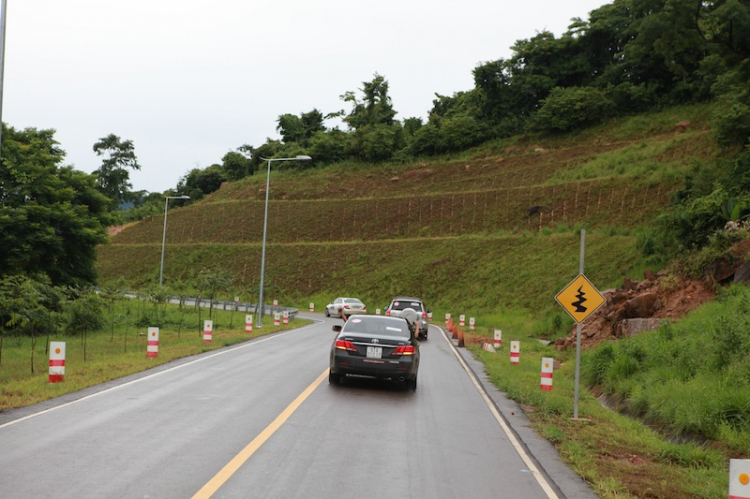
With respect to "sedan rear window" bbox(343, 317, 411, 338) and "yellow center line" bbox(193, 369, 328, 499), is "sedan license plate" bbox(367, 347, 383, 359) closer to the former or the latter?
"sedan rear window" bbox(343, 317, 411, 338)

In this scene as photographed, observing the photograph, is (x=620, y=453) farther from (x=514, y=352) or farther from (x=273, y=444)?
(x=514, y=352)

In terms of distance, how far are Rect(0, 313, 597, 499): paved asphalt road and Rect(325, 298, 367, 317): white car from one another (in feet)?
91.7

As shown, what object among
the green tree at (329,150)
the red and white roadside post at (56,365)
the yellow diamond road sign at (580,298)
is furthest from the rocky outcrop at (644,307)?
the green tree at (329,150)

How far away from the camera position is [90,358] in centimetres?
2052

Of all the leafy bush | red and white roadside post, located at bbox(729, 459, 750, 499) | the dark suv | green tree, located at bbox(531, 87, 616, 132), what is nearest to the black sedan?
red and white roadside post, located at bbox(729, 459, 750, 499)

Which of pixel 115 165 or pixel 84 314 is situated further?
pixel 115 165

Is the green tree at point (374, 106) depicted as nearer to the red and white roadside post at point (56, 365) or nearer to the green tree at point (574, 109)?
the green tree at point (574, 109)

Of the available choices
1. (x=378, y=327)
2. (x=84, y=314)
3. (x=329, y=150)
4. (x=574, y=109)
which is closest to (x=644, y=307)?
(x=378, y=327)

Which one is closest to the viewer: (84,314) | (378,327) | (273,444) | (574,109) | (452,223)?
(273,444)

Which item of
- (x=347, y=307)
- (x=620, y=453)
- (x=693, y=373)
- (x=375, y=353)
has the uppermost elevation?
(x=375, y=353)

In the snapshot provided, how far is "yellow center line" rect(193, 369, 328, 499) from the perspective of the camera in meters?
6.27

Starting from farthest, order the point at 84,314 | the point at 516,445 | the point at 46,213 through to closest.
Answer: the point at 46,213 < the point at 84,314 < the point at 516,445

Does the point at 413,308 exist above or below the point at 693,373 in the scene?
above

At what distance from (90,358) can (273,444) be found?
14.2 meters
